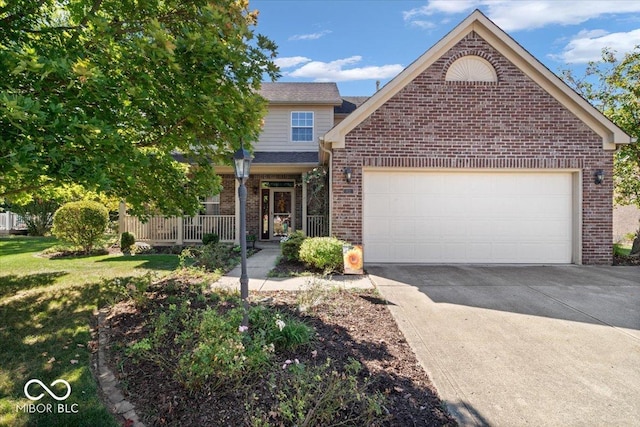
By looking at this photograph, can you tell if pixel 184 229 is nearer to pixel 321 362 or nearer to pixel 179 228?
pixel 179 228

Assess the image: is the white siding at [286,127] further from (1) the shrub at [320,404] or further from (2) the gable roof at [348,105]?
(1) the shrub at [320,404]

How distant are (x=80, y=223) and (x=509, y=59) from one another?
12.8 meters

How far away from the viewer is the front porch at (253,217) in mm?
12383

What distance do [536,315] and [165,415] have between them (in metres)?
4.93

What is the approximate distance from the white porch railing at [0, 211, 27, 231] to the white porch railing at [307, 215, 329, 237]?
52.3ft

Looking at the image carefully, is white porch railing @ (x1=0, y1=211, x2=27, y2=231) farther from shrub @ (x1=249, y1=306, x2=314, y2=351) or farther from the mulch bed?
shrub @ (x1=249, y1=306, x2=314, y2=351)

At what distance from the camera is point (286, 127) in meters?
14.4

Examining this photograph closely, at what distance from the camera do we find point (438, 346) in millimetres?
3814

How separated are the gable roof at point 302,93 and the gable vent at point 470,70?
21.3 feet

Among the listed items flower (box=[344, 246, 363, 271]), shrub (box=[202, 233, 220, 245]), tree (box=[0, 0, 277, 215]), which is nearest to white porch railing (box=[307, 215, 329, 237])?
shrub (box=[202, 233, 220, 245])

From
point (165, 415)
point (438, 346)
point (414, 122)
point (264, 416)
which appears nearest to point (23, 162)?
point (165, 415)

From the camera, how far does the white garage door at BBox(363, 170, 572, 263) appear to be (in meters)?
8.59

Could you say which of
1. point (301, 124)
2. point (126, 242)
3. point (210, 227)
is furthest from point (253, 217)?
point (126, 242)

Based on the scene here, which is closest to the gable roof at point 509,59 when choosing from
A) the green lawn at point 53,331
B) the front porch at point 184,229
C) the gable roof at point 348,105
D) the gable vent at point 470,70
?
the gable vent at point 470,70
